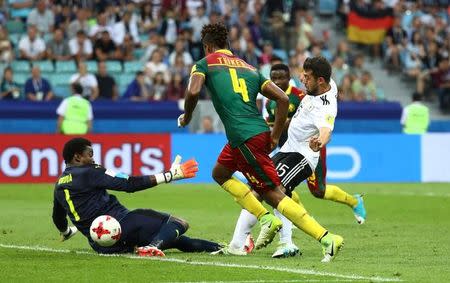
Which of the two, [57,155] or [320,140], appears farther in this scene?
[57,155]

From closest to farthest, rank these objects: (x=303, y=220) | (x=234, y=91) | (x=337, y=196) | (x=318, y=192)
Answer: (x=303, y=220) → (x=234, y=91) → (x=318, y=192) → (x=337, y=196)

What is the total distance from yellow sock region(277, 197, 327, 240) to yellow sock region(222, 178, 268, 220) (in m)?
0.37

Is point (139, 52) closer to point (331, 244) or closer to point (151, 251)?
point (151, 251)

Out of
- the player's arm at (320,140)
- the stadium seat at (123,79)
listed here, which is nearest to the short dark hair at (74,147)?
the player's arm at (320,140)

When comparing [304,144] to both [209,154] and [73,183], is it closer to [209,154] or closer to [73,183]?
[73,183]

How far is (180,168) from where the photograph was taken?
11555 millimetres

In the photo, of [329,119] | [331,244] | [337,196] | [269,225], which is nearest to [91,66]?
[337,196]

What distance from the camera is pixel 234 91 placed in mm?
11703

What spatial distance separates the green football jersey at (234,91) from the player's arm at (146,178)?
0.52m

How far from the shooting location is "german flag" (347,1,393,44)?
32844 mm

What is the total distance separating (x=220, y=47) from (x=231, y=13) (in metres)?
19.5

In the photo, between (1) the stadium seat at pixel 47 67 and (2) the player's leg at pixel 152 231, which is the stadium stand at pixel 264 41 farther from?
(2) the player's leg at pixel 152 231

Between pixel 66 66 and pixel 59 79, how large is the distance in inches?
14.2

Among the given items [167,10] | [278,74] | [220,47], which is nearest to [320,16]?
[167,10]
